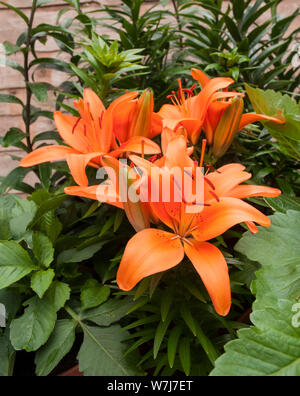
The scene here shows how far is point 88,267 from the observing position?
62cm

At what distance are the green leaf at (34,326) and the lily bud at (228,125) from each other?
0.30m

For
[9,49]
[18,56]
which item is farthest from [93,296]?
[18,56]

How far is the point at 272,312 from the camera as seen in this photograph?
327 mm

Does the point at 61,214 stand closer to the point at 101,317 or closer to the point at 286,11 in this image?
the point at 101,317

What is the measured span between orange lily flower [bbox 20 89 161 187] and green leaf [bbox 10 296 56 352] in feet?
0.53

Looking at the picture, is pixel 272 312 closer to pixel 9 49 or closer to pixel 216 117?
pixel 216 117

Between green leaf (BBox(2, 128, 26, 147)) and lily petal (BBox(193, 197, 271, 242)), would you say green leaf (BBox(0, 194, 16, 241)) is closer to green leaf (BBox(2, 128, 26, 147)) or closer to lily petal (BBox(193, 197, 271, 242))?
green leaf (BBox(2, 128, 26, 147))

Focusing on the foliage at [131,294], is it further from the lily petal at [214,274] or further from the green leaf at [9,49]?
the green leaf at [9,49]

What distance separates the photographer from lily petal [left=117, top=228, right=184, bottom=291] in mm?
353

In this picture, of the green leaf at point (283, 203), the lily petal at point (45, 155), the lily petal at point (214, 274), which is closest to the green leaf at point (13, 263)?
the lily petal at point (45, 155)

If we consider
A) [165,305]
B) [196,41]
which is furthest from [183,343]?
[196,41]

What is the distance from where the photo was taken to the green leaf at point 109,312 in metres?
0.49
